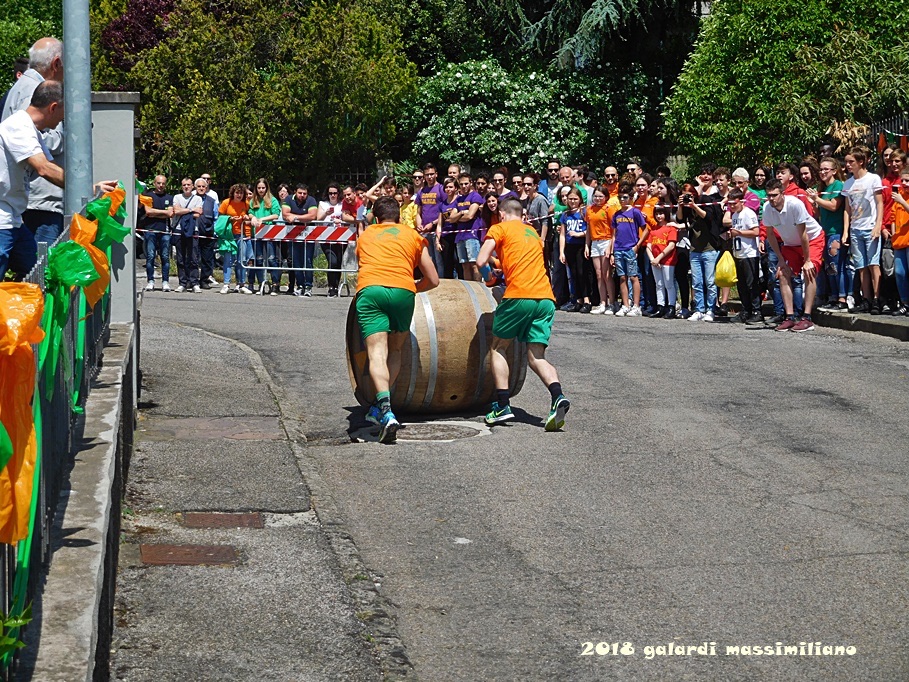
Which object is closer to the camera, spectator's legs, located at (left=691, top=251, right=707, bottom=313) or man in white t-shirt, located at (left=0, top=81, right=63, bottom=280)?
man in white t-shirt, located at (left=0, top=81, right=63, bottom=280)

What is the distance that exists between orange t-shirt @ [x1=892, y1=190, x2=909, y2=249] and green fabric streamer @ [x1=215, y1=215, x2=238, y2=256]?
11544 millimetres

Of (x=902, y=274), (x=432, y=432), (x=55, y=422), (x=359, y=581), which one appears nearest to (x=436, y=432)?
(x=432, y=432)

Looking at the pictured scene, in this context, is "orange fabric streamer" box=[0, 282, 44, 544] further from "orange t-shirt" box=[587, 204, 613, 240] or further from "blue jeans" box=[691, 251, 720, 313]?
"orange t-shirt" box=[587, 204, 613, 240]

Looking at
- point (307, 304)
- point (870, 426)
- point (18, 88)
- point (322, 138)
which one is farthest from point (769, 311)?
point (322, 138)

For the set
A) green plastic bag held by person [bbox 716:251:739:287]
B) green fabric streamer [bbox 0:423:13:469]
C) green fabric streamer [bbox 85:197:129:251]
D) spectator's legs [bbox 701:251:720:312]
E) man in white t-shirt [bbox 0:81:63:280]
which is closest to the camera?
green fabric streamer [bbox 0:423:13:469]

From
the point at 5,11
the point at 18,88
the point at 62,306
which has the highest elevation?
the point at 5,11

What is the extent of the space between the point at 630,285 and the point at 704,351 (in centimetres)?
489

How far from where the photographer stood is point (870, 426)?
10.7 m

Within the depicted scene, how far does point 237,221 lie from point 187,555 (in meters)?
17.7

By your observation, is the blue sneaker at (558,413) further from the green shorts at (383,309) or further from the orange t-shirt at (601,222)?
the orange t-shirt at (601,222)

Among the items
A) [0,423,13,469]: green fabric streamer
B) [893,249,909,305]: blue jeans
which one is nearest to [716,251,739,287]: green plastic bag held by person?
[893,249,909,305]: blue jeans

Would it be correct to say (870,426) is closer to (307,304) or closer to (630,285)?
(630,285)

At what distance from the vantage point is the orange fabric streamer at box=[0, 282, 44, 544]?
11.1 ft

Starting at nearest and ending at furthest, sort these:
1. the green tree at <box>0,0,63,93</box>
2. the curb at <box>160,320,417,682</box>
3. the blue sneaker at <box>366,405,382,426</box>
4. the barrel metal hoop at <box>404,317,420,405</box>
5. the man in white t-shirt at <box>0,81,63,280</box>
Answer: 1. the curb at <box>160,320,417,682</box>
2. the man in white t-shirt at <box>0,81,63,280</box>
3. the blue sneaker at <box>366,405,382,426</box>
4. the barrel metal hoop at <box>404,317,420,405</box>
5. the green tree at <box>0,0,63,93</box>
